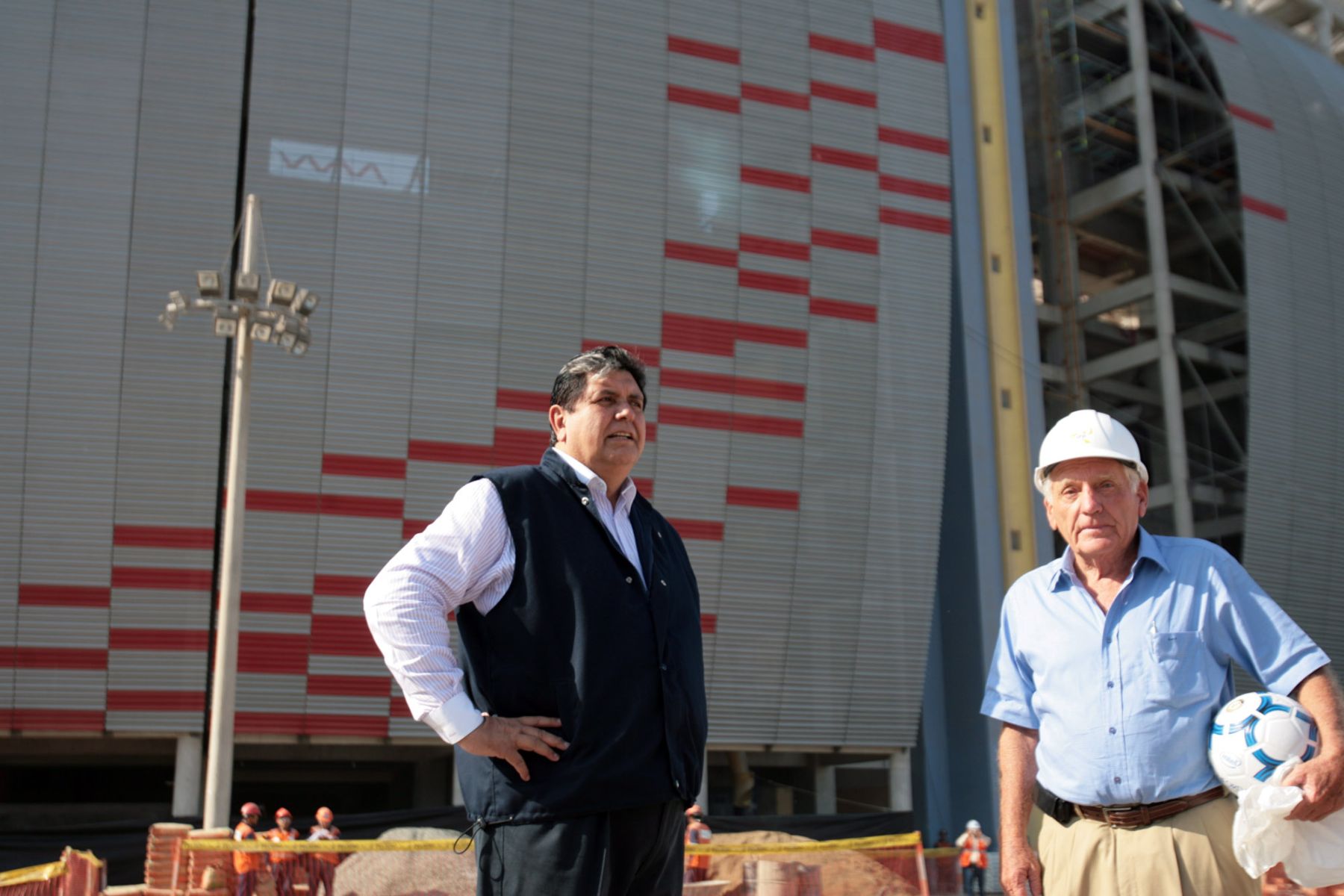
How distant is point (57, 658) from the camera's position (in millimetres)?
20312

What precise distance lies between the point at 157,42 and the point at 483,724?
21998 mm

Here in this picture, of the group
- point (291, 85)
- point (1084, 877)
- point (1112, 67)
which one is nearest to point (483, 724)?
point (1084, 877)

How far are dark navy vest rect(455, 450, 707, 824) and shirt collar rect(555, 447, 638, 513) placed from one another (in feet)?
0.34

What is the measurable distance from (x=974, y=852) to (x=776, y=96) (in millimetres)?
15587

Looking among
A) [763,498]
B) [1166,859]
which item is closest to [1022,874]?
[1166,859]

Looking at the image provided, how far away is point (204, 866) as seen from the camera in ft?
31.7

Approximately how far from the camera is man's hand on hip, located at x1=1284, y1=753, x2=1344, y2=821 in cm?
315

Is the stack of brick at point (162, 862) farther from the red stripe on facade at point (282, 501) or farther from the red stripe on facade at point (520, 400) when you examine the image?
the red stripe on facade at point (520, 400)

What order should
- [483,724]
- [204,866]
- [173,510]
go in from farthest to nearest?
[173,510]
[204,866]
[483,724]

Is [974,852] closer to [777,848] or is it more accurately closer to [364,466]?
[777,848]

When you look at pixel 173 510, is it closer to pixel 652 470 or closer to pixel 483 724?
pixel 652 470

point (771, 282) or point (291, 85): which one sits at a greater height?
point (291, 85)

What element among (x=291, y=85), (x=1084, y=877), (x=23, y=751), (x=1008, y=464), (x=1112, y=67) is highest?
(x=1112, y=67)

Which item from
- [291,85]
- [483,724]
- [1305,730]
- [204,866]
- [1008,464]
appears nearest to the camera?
[483,724]
